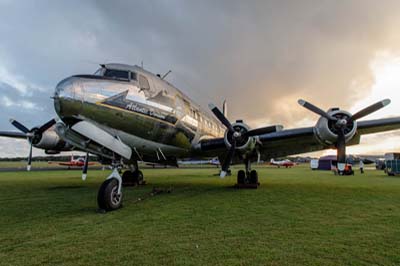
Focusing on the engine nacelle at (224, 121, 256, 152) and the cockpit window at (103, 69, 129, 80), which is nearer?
the cockpit window at (103, 69, 129, 80)

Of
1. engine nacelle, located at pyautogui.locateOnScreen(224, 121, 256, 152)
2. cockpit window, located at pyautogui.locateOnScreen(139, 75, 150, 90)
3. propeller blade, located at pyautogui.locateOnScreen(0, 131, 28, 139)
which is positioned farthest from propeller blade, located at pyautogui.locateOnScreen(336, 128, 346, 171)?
propeller blade, located at pyautogui.locateOnScreen(0, 131, 28, 139)

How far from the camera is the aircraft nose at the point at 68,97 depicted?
7133mm

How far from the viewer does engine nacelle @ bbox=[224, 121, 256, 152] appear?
11812 mm

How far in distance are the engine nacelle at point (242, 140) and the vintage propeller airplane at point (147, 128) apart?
A: 0.02 m

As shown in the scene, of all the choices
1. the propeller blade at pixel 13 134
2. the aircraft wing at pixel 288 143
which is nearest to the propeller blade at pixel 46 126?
the propeller blade at pixel 13 134

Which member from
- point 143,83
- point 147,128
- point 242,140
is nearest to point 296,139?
point 242,140

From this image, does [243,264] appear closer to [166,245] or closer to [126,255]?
[166,245]

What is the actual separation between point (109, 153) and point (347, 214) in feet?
22.9

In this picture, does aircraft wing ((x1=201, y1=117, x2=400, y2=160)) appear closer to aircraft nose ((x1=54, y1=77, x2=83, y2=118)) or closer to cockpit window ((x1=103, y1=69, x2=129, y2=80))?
cockpit window ((x1=103, y1=69, x2=129, y2=80))

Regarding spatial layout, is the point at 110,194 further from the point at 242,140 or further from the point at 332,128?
the point at 332,128

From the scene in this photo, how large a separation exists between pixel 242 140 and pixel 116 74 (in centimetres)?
583

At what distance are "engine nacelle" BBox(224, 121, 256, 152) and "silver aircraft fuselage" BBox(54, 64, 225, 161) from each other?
1.57 m

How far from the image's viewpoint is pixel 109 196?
25.1 feet

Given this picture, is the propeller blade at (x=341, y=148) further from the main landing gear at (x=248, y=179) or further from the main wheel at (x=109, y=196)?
the main wheel at (x=109, y=196)
